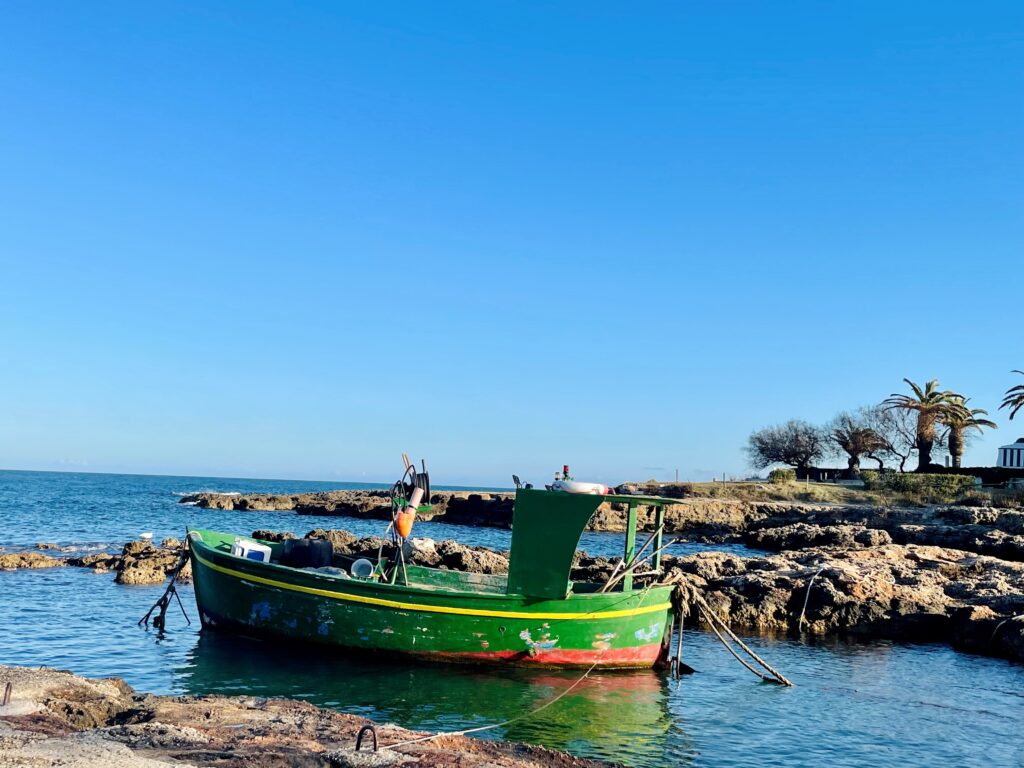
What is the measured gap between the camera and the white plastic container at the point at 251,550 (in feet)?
58.5

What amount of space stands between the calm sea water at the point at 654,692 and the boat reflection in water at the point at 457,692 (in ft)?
0.11

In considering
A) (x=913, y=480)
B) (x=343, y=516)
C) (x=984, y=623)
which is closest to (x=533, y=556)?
(x=984, y=623)

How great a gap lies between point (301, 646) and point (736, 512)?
38347mm

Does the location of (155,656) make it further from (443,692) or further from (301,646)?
(443,692)

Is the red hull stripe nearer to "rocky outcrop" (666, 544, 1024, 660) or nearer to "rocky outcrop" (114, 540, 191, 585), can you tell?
"rocky outcrop" (666, 544, 1024, 660)

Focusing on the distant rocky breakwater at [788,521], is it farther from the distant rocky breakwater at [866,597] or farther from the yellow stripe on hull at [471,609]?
the yellow stripe on hull at [471,609]

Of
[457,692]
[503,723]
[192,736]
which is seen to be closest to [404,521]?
[457,692]

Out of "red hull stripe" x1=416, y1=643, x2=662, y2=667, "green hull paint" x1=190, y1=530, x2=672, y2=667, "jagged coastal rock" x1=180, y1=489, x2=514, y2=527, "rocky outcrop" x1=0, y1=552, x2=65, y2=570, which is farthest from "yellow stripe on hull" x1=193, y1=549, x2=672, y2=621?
"jagged coastal rock" x1=180, y1=489, x2=514, y2=527

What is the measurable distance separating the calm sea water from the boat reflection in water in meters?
0.03

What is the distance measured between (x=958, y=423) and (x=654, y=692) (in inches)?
2127

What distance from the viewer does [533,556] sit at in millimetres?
14266

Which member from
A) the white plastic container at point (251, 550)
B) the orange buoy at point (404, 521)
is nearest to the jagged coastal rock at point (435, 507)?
the white plastic container at point (251, 550)

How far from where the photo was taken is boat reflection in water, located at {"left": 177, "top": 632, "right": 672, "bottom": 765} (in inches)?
437

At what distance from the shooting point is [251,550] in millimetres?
17922
